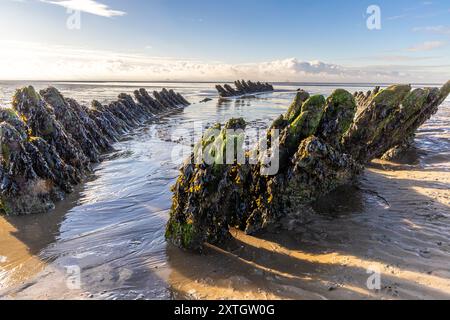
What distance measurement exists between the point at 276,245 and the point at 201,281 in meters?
1.90

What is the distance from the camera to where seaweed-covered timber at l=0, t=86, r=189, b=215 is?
8680 mm

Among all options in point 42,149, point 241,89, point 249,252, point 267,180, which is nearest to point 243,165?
point 267,180

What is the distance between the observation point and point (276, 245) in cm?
680

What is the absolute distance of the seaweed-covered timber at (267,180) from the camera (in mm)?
6859

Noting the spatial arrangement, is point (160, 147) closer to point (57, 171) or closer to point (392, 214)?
point (57, 171)

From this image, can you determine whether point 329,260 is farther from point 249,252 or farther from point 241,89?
point 241,89

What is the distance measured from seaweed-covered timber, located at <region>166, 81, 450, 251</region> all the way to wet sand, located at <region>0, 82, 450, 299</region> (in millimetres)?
389

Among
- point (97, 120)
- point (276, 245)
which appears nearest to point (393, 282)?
point (276, 245)

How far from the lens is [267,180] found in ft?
25.0

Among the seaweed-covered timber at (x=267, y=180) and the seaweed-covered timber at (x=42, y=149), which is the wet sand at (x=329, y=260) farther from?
the seaweed-covered timber at (x=42, y=149)

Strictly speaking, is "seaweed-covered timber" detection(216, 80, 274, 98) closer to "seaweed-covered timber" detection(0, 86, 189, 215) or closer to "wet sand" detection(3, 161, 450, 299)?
"seaweed-covered timber" detection(0, 86, 189, 215)

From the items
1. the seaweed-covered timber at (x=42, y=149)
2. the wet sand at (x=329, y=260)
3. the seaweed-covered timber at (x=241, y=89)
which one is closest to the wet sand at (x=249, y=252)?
the wet sand at (x=329, y=260)

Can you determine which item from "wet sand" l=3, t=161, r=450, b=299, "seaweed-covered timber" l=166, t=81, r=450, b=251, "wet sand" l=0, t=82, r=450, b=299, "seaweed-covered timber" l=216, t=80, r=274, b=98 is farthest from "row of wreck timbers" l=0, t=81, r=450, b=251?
"seaweed-covered timber" l=216, t=80, r=274, b=98

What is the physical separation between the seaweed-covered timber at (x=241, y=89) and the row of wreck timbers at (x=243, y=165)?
54.1 meters
